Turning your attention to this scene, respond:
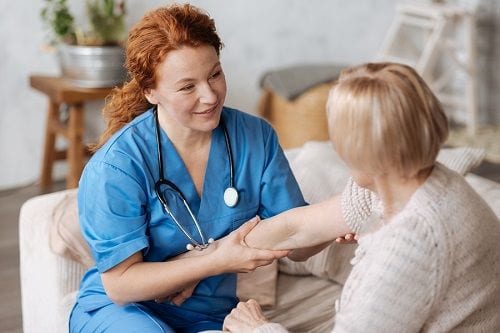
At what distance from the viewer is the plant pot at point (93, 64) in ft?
11.8

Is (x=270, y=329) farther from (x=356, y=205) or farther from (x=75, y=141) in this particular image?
(x=75, y=141)

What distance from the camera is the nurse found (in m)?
1.75

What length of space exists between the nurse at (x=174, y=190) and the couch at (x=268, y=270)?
153 millimetres

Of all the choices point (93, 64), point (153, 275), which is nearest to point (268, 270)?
point (153, 275)

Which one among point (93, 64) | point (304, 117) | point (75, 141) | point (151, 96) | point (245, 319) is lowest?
point (304, 117)

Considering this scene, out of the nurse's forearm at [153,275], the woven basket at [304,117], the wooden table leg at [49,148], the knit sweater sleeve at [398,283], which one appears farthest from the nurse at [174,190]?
the woven basket at [304,117]

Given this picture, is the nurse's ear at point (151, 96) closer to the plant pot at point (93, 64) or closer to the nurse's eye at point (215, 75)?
the nurse's eye at point (215, 75)

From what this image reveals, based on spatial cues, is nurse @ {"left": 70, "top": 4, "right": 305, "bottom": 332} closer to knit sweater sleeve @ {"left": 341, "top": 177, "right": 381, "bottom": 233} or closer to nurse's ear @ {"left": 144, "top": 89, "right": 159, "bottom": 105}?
nurse's ear @ {"left": 144, "top": 89, "right": 159, "bottom": 105}

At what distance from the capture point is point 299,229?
181 cm

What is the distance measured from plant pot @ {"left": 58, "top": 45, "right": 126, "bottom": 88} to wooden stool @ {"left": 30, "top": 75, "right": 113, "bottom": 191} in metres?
0.04

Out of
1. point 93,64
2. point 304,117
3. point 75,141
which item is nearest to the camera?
point 93,64

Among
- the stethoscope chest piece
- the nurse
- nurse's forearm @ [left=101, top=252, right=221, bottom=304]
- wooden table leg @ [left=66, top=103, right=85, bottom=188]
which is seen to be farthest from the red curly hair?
wooden table leg @ [left=66, top=103, right=85, bottom=188]

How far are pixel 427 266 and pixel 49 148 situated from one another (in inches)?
117

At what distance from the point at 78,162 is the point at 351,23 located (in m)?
2.11
